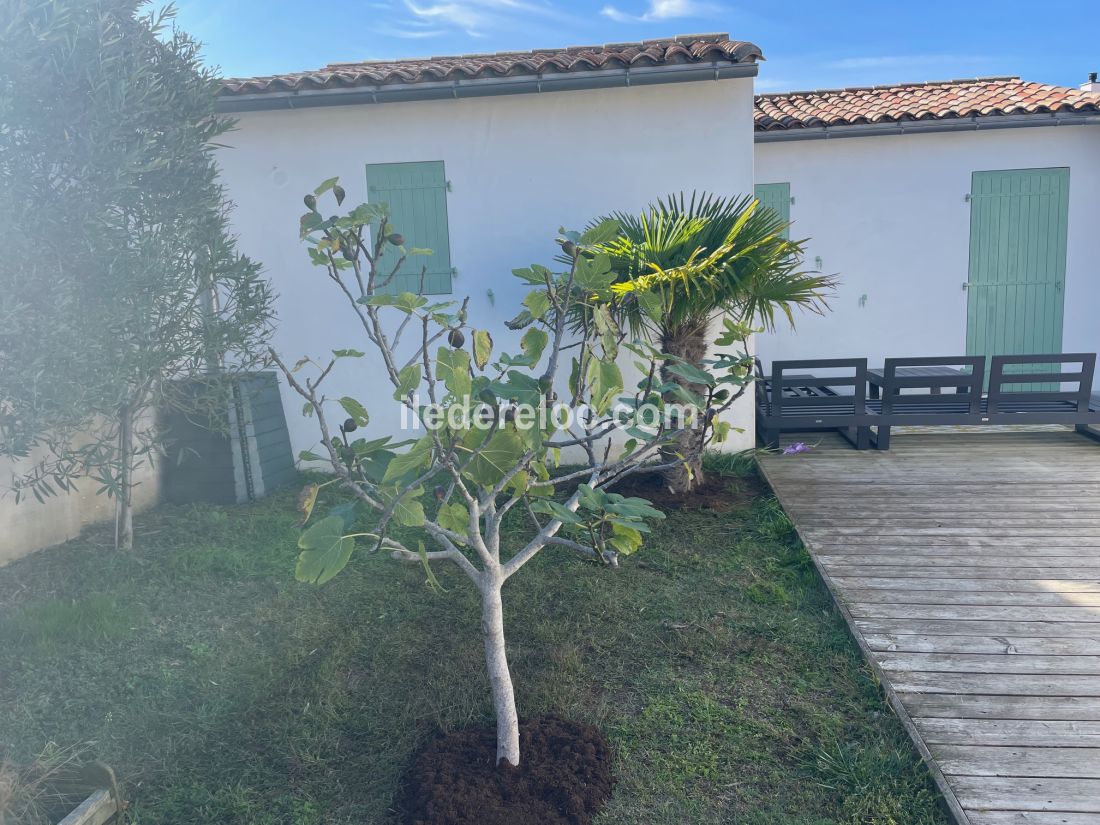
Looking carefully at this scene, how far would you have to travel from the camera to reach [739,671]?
11.3 ft

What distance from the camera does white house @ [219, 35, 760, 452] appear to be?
6148mm

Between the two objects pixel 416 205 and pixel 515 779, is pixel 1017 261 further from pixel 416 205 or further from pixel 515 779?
pixel 515 779

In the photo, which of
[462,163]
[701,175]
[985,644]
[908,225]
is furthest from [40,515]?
[908,225]

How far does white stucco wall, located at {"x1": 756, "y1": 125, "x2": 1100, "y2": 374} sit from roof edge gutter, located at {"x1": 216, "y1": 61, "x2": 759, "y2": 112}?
2626mm

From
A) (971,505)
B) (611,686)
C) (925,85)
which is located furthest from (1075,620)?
(925,85)

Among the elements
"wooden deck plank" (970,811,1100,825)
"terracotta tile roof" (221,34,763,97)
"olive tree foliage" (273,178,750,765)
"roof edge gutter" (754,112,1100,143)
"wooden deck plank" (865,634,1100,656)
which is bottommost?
"wooden deck plank" (970,811,1100,825)

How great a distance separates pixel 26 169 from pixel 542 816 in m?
4.61

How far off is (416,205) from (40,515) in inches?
152

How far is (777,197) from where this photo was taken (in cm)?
816

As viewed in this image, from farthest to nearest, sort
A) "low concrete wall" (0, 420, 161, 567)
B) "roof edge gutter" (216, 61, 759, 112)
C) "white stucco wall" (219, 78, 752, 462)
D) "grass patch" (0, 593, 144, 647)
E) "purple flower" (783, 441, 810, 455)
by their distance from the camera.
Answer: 1. "purple flower" (783, 441, 810, 455)
2. "white stucco wall" (219, 78, 752, 462)
3. "roof edge gutter" (216, 61, 759, 112)
4. "low concrete wall" (0, 420, 161, 567)
5. "grass patch" (0, 593, 144, 647)

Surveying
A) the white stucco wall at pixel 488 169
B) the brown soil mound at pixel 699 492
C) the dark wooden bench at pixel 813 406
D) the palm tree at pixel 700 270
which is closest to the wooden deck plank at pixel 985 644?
the palm tree at pixel 700 270

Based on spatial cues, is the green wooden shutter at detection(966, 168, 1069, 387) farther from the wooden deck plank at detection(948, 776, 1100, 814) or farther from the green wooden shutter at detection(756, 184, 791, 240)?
the wooden deck plank at detection(948, 776, 1100, 814)

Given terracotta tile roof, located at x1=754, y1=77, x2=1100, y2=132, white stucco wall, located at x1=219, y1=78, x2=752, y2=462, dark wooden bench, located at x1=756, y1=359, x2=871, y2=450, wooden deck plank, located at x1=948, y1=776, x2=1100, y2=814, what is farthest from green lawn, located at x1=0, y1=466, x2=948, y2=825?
terracotta tile roof, located at x1=754, y1=77, x2=1100, y2=132

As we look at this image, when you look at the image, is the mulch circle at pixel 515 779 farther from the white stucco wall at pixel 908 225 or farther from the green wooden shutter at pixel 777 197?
the green wooden shutter at pixel 777 197
